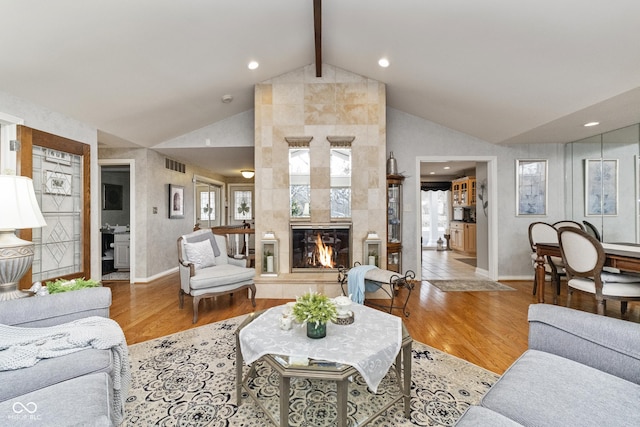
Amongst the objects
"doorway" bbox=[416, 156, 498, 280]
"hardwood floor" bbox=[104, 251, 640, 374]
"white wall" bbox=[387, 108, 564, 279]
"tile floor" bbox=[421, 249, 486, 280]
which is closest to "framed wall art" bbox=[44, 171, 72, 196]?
"hardwood floor" bbox=[104, 251, 640, 374]

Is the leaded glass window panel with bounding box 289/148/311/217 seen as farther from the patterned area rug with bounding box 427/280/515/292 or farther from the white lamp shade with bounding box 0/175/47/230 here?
the white lamp shade with bounding box 0/175/47/230

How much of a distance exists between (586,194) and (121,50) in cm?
648

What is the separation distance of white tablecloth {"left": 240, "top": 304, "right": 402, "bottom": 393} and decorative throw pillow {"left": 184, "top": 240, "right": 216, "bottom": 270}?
6.17 ft

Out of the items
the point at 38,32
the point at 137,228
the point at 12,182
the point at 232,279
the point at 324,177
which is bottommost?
the point at 232,279

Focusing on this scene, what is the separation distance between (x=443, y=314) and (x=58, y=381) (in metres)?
3.27

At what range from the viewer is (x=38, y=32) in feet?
6.99

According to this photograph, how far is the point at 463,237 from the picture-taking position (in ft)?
25.6

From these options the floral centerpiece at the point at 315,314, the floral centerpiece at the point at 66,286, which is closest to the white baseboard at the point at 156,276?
the floral centerpiece at the point at 66,286

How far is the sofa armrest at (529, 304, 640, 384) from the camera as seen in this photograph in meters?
1.20

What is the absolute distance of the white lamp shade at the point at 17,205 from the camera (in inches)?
73.2

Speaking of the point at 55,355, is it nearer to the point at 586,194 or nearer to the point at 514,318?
the point at 514,318

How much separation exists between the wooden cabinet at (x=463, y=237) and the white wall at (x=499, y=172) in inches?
102

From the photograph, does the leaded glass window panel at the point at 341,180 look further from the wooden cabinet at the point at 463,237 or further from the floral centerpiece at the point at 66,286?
the wooden cabinet at the point at 463,237

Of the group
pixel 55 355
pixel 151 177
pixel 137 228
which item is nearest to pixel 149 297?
pixel 137 228
